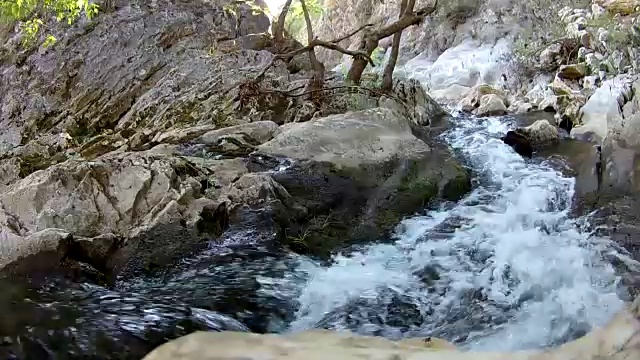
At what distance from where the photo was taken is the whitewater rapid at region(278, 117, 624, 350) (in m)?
3.89

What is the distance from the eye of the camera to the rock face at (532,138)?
8094mm

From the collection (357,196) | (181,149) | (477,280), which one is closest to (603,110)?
(357,196)

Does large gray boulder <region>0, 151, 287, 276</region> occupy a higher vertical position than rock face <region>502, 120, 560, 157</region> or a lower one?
lower

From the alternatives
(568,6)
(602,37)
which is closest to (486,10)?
(568,6)

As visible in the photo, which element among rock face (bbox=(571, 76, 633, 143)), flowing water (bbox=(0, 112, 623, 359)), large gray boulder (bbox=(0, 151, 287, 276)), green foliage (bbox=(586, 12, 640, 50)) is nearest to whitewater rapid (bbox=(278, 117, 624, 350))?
flowing water (bbox=(0, 112, 623, 359))

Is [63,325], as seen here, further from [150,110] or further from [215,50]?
[215,50]

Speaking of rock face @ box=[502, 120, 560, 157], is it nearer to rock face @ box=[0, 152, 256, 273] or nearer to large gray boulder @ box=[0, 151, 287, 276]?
large gray boulder @ box=[0, 151, 287, 276]

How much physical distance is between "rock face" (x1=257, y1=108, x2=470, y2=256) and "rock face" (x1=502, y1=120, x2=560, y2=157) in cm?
159

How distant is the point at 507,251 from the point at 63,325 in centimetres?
391

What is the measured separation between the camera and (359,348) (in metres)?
1.93

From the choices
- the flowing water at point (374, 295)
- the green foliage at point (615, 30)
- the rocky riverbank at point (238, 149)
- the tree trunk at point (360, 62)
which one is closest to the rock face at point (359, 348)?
the rocky riverbank at point (238, 149)

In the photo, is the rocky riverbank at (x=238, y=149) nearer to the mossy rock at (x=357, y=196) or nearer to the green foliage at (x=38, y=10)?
the mossy rock at (x=357, y=196)

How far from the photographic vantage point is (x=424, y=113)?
10.4 meters

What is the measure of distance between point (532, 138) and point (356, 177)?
3.88 metres
